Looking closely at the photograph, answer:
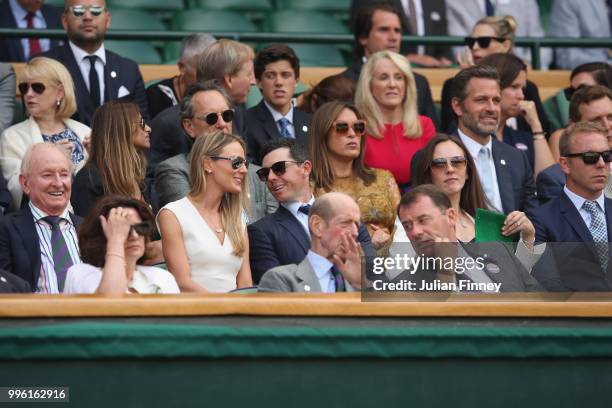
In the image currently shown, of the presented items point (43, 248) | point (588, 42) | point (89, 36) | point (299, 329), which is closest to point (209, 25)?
point (89, 36)

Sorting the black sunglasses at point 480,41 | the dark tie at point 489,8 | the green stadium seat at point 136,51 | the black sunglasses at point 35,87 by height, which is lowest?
the black sunglasses at point 35,87

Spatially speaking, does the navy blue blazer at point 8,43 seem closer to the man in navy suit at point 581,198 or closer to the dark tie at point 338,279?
the man in navy suit at point 581,198

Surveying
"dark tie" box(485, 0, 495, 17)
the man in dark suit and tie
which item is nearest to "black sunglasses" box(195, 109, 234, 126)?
the man in dark suit and tie

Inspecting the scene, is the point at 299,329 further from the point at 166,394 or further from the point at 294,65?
the point at 294,65

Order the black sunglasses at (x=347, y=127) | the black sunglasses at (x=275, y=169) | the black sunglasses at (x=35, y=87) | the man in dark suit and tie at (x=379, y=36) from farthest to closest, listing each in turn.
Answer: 1. the man in dark suit and tie at (x=379, y=36)
2. the black sunglasses at (x=35, y=87)
3. the black sunglasses at (x=347, y=127)
4. the black sunglasses at (x=275, y=169)

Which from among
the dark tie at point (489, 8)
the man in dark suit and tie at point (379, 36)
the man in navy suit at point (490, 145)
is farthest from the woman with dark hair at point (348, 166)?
the dark tie at point (489, 8)

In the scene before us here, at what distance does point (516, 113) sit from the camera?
29.1ft

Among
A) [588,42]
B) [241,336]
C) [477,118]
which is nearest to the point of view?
[241,336]

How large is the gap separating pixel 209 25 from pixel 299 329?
596 centimetres

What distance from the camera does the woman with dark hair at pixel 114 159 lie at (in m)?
7.00

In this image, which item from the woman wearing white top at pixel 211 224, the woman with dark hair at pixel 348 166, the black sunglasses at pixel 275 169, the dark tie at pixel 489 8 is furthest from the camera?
the dark tie at pixel 489 8

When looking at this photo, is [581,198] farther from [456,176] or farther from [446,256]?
[446,256]

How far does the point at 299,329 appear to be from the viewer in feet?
16.5

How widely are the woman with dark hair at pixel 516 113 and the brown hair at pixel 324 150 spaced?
1.49 metres
